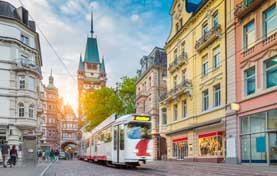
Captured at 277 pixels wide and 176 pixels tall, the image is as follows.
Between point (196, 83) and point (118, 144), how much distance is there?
Result: 15.0 meters

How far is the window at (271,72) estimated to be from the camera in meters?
22.1

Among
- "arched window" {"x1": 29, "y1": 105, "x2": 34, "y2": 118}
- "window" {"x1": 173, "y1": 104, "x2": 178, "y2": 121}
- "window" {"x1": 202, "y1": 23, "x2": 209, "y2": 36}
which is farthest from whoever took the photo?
"arched window" {"x1": 29, "y1": 105, "x2": 34, "y2": 118}

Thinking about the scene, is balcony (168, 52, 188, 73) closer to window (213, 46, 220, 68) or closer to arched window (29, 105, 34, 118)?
window (213, 46, 220, 68)

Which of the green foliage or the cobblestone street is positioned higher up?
the green foliage

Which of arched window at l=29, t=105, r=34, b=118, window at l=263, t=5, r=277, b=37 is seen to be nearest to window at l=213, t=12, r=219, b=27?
window at l=263, t=5, r=277, b=37

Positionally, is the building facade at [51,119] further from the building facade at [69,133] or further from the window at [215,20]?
the window at [215,20]

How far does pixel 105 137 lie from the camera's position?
2562 cm

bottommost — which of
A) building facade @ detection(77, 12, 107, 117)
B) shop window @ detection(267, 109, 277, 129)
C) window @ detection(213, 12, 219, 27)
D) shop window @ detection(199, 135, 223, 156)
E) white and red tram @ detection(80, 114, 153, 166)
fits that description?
shop window @ detection(199, 135, 223, 156)

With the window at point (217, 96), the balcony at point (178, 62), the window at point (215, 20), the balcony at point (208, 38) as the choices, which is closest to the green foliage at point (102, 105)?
the balcony at point (178, 62)

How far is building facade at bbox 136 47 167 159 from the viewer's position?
50.6 meters

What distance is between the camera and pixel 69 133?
118188mm

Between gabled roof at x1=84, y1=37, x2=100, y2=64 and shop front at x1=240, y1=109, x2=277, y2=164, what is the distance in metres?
119

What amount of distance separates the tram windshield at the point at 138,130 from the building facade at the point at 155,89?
27307 mm

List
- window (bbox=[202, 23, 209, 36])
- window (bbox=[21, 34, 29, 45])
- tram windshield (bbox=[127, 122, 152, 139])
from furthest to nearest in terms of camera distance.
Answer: window (bbox=[21, 34, 29, 45]), window (bbox=[202, 23, 209, 36]), tram windshield (bbox=[127, 122, 152, 139])
